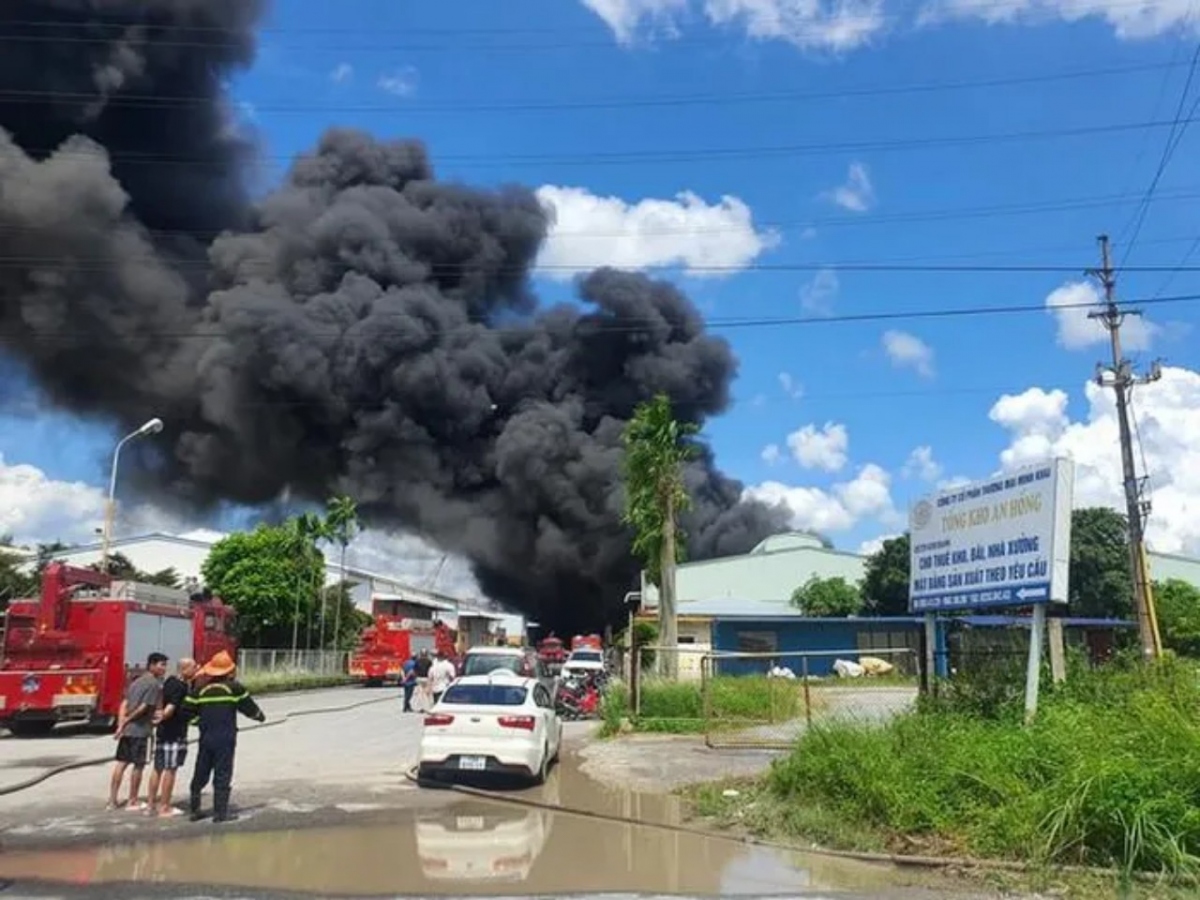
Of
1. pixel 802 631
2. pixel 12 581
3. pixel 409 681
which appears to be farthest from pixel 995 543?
pixel 12 581

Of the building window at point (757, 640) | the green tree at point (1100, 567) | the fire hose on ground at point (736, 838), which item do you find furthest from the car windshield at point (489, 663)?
the green tree at point (1100, 567)

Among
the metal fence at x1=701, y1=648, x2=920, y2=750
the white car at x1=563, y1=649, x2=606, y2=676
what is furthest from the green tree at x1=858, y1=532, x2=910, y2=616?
the metal fence at x1=701, y1=648, x2=920, y2=750

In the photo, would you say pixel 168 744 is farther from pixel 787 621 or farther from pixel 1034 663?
pixel 787 621

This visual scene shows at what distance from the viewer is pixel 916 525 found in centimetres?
1211

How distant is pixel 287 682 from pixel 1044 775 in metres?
31.9

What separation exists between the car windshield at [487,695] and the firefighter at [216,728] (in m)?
3.03

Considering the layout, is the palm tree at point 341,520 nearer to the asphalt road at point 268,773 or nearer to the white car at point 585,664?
the white car at point 585,664

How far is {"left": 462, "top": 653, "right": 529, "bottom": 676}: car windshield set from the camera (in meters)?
19.9

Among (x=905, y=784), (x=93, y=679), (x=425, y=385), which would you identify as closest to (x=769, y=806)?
(x=905, y=784)

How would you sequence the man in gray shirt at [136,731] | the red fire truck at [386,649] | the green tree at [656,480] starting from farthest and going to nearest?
the red fire truck at [386,649] < the green tree at [656,480] < the man in gray shirt at [136,731]

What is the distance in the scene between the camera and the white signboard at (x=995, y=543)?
970 cm

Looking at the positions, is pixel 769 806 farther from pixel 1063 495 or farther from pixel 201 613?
pixel 201 613

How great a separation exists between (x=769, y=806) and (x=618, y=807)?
1.71 meters

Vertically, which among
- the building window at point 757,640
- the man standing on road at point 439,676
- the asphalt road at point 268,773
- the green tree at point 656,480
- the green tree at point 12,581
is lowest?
the asphalt road at point 268,773
